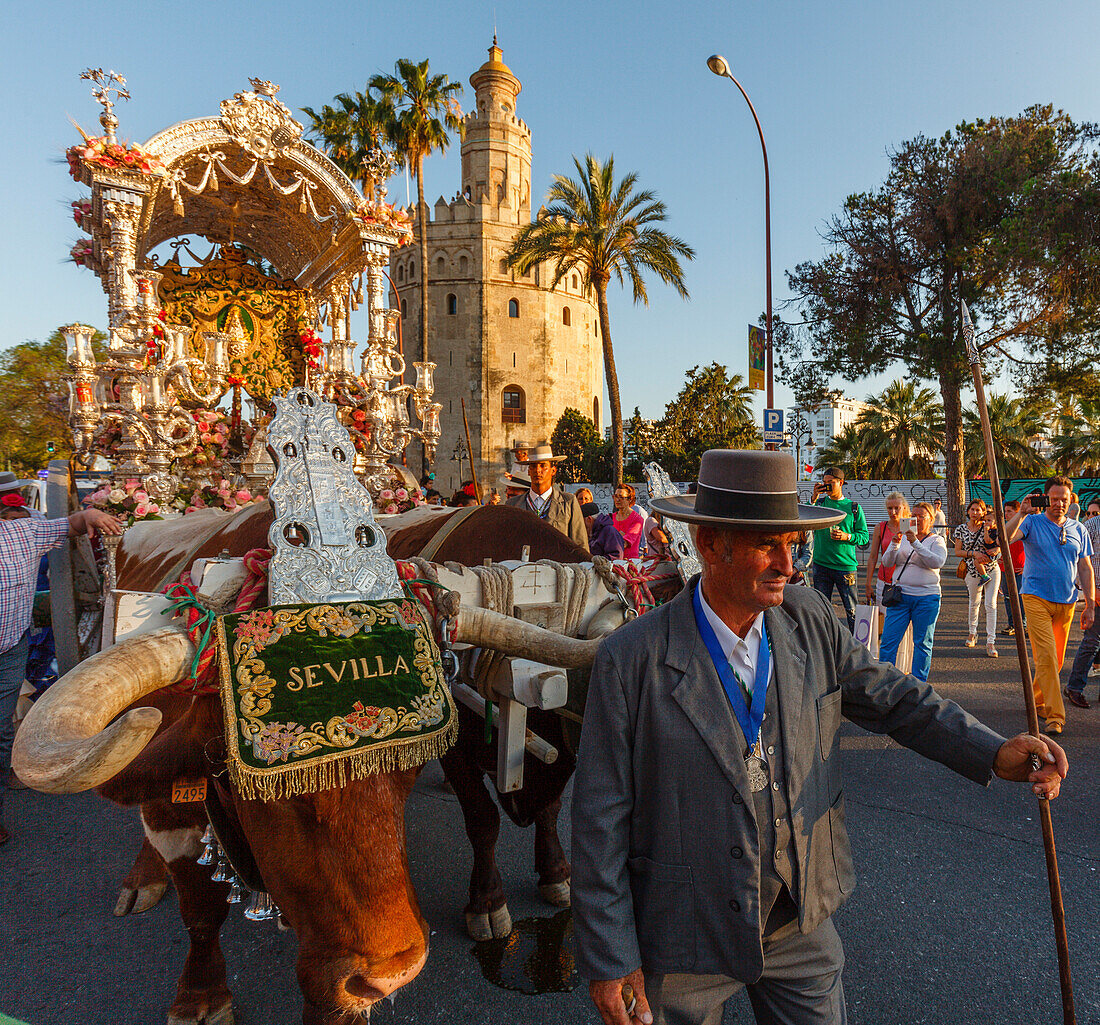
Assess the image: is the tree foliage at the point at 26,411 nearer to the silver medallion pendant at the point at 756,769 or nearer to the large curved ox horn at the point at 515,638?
the large curved ox horn at the point at 515,638

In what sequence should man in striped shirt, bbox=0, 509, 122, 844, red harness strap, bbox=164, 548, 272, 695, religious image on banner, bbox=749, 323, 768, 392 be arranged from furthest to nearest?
religious image on banner, bbox=749, 323, 768, 392, man in striped shirt, bbox=0, 509, 122, 844, red harness strap, bbox=164, 548, 272, 695

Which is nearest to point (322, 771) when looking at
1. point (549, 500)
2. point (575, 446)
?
point (549, 500)

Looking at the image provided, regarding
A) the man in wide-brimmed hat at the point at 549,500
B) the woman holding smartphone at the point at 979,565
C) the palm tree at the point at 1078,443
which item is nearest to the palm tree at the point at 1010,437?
the palm tree at the point at 1078,443

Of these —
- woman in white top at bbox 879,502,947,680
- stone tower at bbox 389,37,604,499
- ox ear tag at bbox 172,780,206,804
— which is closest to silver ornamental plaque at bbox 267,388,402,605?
ox ear tag at bbox 172,780,206,804

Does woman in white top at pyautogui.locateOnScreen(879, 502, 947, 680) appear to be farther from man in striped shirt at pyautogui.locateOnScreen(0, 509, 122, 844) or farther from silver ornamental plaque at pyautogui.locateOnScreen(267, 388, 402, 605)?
man in striped shirt at pyautogui.locateOnScreen(0, 509, 122, 844)

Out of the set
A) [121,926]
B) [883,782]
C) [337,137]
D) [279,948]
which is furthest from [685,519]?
[337,137]

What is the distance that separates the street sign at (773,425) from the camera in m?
12.6

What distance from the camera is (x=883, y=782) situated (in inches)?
199

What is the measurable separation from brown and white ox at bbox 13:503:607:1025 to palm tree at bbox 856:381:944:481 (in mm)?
34246

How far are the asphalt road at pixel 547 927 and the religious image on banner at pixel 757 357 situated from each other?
35.9 ft

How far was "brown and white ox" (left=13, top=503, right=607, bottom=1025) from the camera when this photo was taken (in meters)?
1.47

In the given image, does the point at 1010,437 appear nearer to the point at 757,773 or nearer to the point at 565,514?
the point at 565,514

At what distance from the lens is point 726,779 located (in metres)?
1.66

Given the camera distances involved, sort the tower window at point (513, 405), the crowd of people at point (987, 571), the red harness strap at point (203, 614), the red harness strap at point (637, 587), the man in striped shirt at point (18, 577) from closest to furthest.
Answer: the red harness strap at point (203, 614) → the red harness strap at point (637, 587) → the man in striped shirt at point (18, 577) → the crowd of people at point (987, 571) → the tower window at point (513, 405)
